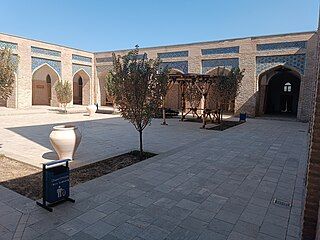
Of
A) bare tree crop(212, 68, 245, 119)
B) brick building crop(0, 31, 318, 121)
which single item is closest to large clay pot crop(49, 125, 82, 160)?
bare tree crop(212, 68, 245, 119)

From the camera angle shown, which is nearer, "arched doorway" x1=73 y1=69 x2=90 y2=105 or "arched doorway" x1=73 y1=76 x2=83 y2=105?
"arched doorway" x1=73 y1=69 x2=90 y2=105

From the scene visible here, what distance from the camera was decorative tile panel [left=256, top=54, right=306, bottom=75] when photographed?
17561 mm

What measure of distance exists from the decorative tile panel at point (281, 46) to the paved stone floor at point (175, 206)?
46.1 feet

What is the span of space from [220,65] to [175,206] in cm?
1860

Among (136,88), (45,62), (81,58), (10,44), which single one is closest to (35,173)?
(136,88)

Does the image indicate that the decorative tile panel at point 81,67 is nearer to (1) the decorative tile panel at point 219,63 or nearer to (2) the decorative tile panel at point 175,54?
(2) the decorative tile panel at point 175,54

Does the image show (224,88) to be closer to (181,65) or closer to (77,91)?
(181,65)

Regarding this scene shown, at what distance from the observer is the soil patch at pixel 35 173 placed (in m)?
4.78

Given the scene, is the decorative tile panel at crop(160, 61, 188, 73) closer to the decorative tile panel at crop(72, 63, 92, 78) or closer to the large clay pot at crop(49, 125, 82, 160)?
the decorative tile panel at crop(72, 63, 92, 78)

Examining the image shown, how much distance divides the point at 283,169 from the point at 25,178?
5.99 metres

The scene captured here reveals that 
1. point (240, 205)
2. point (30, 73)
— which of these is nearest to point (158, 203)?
point (240, 205)

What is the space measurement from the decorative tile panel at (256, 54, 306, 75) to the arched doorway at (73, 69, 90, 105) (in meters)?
18.4

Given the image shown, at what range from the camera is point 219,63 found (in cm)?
2100

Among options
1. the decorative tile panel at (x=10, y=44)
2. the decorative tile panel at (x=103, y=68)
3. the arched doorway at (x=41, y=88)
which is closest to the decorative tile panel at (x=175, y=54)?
the decorative tile panel at (x=103, y=68)
